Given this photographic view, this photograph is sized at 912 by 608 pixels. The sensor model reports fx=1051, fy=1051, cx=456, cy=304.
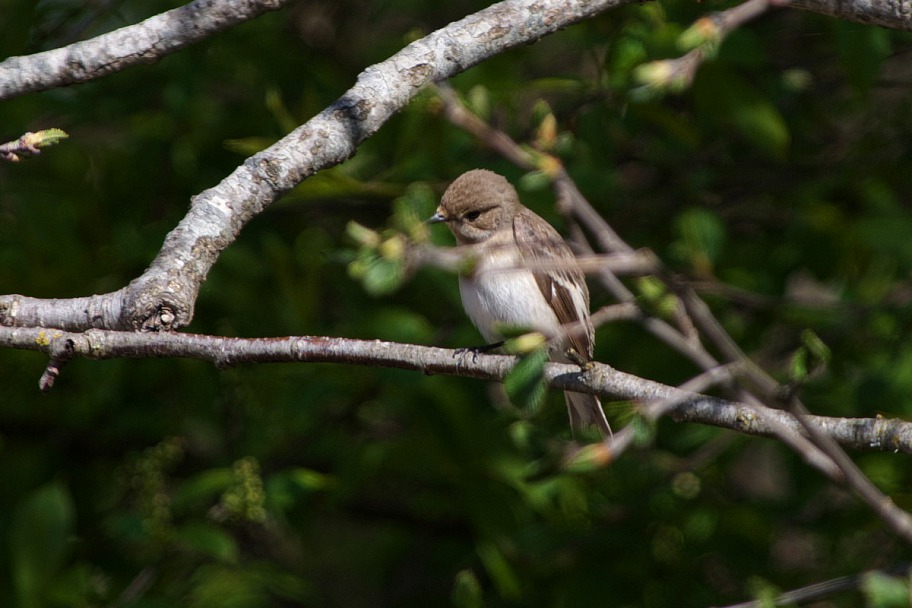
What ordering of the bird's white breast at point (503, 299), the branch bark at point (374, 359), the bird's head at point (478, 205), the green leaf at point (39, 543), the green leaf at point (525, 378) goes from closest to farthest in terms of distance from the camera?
the green leaf at point (525, 378) < the branch bark at point (374, 359) < the green leaf at point (39, 543) < the bird's white breast at point (503, 299) < the bird's head at point (478, 205)

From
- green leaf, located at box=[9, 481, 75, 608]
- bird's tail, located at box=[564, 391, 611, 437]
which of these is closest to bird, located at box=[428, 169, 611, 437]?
bird's tail, located at box=[564, 391, 611, 437]

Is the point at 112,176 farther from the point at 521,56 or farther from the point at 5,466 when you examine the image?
the point at 521,56

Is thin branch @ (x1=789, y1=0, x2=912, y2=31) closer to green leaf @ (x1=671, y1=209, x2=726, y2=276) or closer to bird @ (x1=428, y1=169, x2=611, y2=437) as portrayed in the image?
green leaf @ (x1=671, y1=209, x2=726, y2=276)

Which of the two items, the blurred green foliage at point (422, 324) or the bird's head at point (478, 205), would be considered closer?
the blurred green foliage at point (422, 324)

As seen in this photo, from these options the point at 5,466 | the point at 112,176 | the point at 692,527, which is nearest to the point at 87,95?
the point at 112,176

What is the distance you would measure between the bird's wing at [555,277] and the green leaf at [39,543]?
2.32m

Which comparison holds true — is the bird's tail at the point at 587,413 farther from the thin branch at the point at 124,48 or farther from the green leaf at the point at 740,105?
the thin branch at the point at 124,48

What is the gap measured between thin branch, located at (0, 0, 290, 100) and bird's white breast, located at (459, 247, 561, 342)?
1.77 metres

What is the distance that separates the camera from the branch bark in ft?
9.13

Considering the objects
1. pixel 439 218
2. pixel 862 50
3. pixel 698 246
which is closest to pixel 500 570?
pixel 439 218

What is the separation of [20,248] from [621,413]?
11.7ft

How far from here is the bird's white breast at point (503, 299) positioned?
4605 millimetres

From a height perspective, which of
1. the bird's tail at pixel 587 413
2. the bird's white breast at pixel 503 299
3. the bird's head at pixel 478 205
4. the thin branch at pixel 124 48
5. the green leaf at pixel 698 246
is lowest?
the bird's tail at pixel 587 413

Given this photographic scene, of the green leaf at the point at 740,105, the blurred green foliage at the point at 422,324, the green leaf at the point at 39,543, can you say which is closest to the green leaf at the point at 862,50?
the blurred green foliage at the point at 422,324
